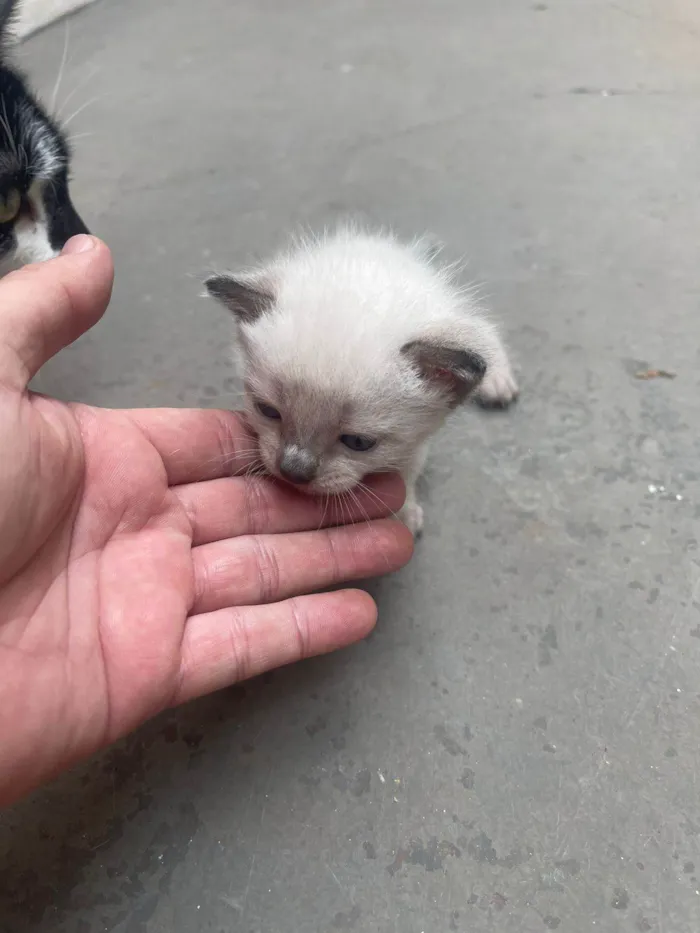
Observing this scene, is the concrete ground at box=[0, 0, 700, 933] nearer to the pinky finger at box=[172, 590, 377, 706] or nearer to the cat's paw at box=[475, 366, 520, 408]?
the cat's paw at box=[475, 366, 520, 408]

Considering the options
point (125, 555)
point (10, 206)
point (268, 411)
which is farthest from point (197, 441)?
point (10, 206)

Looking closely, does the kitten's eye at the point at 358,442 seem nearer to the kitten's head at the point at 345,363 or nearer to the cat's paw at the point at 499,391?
the kitten's head at the point at 345,363

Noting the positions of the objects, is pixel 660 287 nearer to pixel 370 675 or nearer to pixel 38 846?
pixel 370 675

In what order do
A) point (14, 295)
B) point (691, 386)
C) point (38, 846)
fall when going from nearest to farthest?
point (14, 295) < point (38, 846) < point (691, 386)

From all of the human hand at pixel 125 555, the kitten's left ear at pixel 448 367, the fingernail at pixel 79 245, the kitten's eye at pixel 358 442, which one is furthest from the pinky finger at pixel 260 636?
A: the fingernail at pixel 79 245

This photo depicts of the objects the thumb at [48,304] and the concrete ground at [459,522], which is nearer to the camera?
the thumb at [48,304]

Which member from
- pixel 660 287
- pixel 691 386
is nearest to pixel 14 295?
pixel 691 386

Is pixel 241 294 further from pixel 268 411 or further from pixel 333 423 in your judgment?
pixel 333 423
